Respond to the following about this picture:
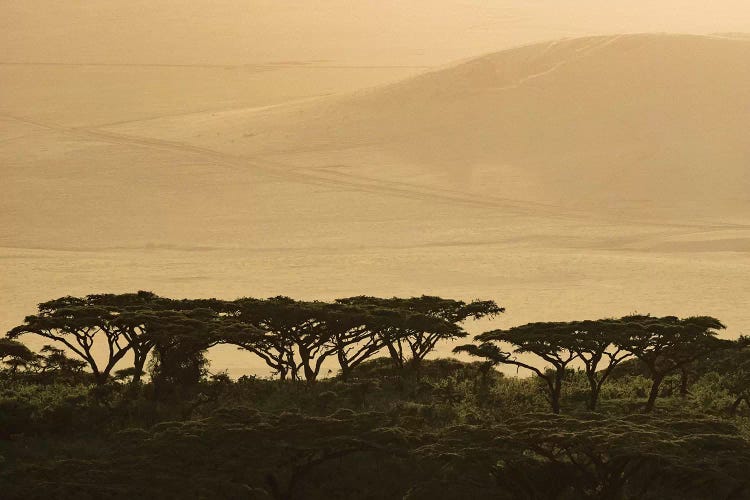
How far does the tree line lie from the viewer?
2509 cm

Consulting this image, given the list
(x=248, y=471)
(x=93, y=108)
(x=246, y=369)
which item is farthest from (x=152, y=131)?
(x=248, y=471)

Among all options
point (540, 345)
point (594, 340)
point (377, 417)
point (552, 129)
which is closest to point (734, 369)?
point (594, 340)

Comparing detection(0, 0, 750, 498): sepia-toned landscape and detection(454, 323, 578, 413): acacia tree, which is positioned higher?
detection(0, 0, 750, 498): sepia-toned landscape

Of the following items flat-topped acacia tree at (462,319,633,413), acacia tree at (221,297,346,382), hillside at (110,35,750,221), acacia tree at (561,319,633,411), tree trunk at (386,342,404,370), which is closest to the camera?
acacia tree at (561,319,633,411)

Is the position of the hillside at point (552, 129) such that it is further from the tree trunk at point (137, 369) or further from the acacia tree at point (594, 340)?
the tree trunk at point (137, 369)

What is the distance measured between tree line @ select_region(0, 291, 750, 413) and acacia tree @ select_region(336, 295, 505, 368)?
0.12ft

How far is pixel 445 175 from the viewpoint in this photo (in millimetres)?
87562

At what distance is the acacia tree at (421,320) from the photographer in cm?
2823

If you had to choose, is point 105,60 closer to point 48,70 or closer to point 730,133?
point 48,70

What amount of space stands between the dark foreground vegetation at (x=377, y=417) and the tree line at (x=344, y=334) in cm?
6

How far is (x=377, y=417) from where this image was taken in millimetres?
20719

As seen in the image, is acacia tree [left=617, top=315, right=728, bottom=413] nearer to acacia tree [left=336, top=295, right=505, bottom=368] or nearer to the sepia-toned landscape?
the sepia-toned landscape

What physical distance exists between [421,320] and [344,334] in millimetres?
1620

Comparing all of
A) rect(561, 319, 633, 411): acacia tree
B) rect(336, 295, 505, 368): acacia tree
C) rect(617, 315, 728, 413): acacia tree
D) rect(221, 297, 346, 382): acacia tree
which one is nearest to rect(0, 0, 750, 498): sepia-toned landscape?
rect(336, 295, 505, 368): acacia tree
